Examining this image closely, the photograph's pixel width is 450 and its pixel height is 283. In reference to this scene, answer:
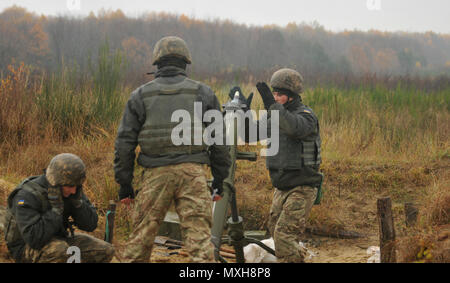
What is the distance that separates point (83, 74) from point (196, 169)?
25.4 ft

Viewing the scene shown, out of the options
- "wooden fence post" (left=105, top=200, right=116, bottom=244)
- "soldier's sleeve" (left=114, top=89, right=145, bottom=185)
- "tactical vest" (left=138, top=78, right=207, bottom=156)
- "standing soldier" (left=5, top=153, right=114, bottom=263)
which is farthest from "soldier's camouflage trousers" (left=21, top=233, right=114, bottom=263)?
"tactical vest" (left=138, top=78, right=207, bottom=156)

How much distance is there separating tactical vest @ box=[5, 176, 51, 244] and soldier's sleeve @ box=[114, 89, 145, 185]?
0.64 m

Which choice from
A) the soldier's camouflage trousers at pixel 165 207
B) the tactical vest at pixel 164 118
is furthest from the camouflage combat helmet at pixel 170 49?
the soldier's camouflage trousers at pixel 165 207

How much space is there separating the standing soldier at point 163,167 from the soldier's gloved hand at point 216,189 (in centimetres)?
24

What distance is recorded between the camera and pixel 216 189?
3.97 m

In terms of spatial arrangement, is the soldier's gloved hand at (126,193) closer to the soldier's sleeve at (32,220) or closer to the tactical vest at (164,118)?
the tactical vest at (164,118)

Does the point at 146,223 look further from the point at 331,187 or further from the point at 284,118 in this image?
the point at 331,187

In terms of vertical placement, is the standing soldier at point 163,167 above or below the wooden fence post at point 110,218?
above

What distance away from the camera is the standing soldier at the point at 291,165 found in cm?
448

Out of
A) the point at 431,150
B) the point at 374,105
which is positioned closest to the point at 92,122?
the point at 431,150

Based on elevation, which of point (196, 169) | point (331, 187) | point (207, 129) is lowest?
point (331, 187)

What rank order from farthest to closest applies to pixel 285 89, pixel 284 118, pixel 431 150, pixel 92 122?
pixel 92 122
pixel 431 150
pixel 285 89
pixel 284 118

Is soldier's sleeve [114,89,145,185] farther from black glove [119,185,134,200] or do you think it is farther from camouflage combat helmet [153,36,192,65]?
camouflage combat helmet [153,36,192,65]
